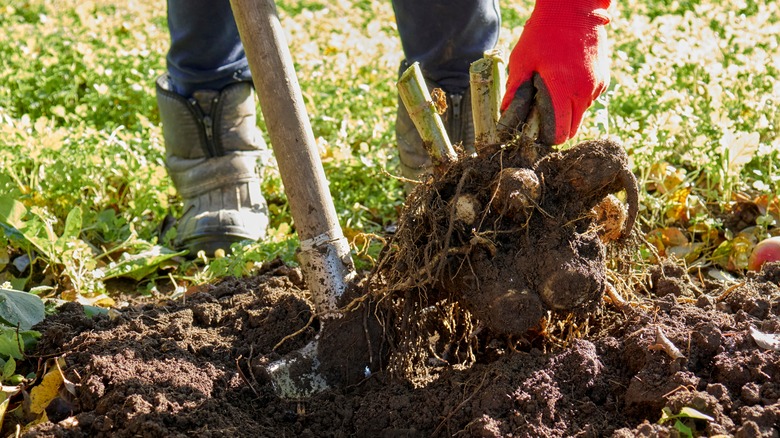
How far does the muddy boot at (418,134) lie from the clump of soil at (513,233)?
1.16m

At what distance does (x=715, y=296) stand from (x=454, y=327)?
783 mm

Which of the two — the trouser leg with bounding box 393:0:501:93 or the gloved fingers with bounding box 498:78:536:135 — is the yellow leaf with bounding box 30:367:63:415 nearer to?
the gloved fingers with bounding box 498:78:536:135

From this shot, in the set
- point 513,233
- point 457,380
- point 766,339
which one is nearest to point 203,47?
point 513,233

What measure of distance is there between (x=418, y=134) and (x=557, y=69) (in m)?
1.24

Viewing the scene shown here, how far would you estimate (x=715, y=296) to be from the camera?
243cm

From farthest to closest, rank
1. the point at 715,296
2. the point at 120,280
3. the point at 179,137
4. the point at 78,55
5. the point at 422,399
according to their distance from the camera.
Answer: the point at 78,55 → the point at 179,137 → the point at 120,280 → the point at 715,296 → the point at 422,399

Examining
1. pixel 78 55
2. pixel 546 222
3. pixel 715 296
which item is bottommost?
pixel 715 296

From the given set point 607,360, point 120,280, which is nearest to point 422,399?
point 607,360

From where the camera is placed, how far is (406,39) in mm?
3242

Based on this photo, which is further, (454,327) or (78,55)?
(78,55)

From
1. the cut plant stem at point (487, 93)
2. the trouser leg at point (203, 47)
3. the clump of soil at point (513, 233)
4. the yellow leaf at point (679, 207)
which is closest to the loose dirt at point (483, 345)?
the clump of soil at point (513, 233)

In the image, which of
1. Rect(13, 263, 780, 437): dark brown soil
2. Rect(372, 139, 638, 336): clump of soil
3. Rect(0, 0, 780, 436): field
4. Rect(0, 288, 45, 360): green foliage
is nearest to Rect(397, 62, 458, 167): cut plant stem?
Rect(372, 139, 638, 336): clump of soil

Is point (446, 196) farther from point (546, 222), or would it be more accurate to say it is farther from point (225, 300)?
point (225, 300)

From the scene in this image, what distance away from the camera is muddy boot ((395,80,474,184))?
332 centimetres
